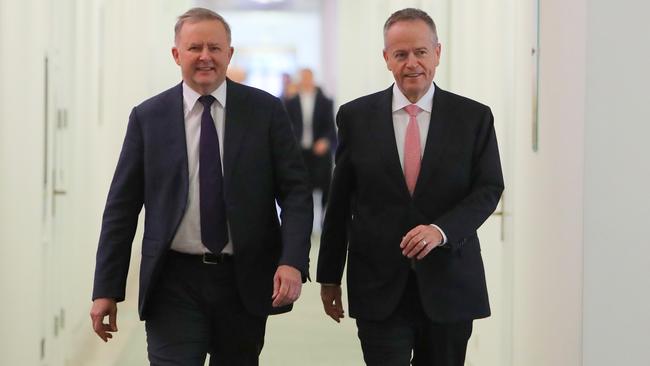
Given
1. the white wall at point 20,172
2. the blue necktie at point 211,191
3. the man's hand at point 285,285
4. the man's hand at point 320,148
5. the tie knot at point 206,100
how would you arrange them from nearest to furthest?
1. the man's hand at point 285,285
2. the blue necktie at point 211,191
3. the tie knot at point 206,100
4. the white wall at point 20,172
5. the man's hand at point 320,148

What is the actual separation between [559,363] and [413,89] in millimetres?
1178

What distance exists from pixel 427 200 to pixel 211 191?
0.67 meters

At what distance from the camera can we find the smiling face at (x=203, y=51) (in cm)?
297

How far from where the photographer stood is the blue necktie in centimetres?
295

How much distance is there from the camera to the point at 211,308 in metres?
3.01

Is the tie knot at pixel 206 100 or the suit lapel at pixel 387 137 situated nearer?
the suit lapel at pixel 387 137

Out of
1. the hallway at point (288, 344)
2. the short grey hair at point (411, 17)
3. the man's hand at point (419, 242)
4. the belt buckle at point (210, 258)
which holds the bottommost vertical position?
the hallway at point (288, 344)

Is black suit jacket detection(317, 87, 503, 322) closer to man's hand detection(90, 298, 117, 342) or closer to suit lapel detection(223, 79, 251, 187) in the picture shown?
suit lapel detection(223, 79, 251, 187)

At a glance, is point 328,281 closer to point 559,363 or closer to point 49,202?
point 559,363

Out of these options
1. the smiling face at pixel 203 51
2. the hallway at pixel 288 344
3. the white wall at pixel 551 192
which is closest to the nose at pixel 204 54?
the smiling face at pixel 203 51

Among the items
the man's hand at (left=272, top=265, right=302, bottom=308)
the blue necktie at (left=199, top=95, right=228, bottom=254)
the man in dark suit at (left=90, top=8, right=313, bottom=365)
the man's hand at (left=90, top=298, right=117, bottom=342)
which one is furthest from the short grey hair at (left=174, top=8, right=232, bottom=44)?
the man's hand at (left=90, top=298, right=117, bottom=342)

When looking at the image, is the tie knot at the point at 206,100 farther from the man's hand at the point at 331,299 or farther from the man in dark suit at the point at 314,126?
the man in dark suit at the point at 314,126

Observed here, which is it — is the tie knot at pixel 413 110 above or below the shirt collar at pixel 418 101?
below

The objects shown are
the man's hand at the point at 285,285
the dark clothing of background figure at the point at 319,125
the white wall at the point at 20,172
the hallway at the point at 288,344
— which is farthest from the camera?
the dark clothing of background figure at the point at 319,125
